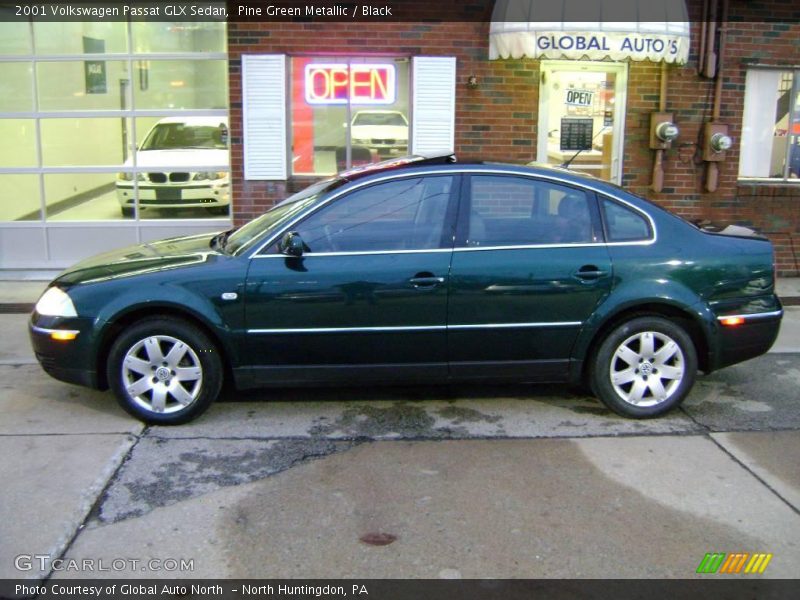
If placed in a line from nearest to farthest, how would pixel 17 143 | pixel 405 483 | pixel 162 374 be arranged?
pixel 405 483 → pixel 162 374 → pixel 17 143

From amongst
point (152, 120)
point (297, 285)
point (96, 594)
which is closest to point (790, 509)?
point (297, 285)

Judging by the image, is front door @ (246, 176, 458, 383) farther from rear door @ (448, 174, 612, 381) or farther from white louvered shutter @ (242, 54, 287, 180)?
white louvered shutter @ (242, 54, 287, 180)

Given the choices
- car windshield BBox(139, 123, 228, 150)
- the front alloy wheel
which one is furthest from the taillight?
car windshield BBox(139, 123, 228, 150)

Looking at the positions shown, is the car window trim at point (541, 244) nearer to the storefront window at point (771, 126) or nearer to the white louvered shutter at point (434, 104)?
the white louvered shutter at point (434, 104)

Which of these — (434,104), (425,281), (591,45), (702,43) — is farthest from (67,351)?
(702,43)

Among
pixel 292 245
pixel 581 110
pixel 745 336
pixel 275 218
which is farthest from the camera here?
pixel 581 110

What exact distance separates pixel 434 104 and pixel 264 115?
69.8 inches

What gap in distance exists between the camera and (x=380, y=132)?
908 centimetres

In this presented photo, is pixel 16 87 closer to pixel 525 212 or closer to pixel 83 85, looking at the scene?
pixel 83 85

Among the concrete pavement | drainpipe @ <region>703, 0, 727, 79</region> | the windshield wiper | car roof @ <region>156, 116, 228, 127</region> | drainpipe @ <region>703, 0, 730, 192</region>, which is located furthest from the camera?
car roof @ <region>156, 116, 228, 127</region>

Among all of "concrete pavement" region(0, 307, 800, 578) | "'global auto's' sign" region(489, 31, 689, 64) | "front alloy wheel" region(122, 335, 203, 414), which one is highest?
"'global auto's' sign" region(489, 31, 689, 64)

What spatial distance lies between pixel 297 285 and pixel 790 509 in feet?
9.43

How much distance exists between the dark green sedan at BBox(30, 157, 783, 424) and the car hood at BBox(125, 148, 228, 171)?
4.14 metres

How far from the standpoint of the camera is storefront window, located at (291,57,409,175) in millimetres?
8867
